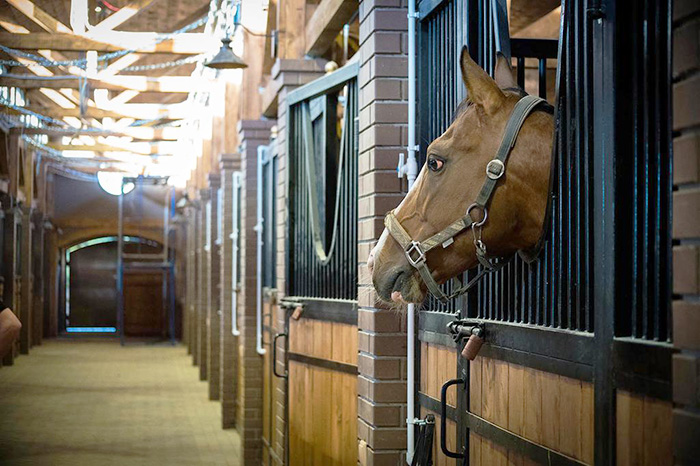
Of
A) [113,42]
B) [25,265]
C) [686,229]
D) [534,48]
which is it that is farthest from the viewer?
[25,265]

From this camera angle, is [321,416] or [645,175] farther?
[321,416]

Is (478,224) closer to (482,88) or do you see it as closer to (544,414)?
(482,88)

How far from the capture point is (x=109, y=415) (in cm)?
1020

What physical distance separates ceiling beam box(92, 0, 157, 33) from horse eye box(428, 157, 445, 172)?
8.05 m

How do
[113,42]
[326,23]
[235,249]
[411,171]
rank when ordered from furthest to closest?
1. [113,42]
2. [235,249]
3. [326,23]
4. [411,171]

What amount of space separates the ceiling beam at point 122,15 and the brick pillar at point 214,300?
2.55 meters

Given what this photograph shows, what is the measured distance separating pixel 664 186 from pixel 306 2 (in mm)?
4576

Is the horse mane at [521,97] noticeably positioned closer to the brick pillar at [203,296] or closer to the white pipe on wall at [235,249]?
the white pipe on wall at [235,249]

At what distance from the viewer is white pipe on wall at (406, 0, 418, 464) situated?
11.9 feet

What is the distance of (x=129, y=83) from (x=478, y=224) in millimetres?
11143

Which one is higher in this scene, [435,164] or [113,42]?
[113,42]

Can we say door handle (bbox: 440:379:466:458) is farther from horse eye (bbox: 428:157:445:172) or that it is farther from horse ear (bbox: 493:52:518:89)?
horse ear (bbox: 493:52:518:89)

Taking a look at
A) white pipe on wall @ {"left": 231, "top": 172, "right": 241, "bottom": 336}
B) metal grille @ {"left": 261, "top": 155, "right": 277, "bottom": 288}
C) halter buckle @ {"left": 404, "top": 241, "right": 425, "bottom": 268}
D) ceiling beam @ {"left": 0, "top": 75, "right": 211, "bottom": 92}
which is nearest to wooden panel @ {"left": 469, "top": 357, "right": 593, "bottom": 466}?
halter buckle @ {"left": 404, "top": 241, "right": 425, "bottom": 268}

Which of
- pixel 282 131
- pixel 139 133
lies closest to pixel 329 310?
pixel 282 131
